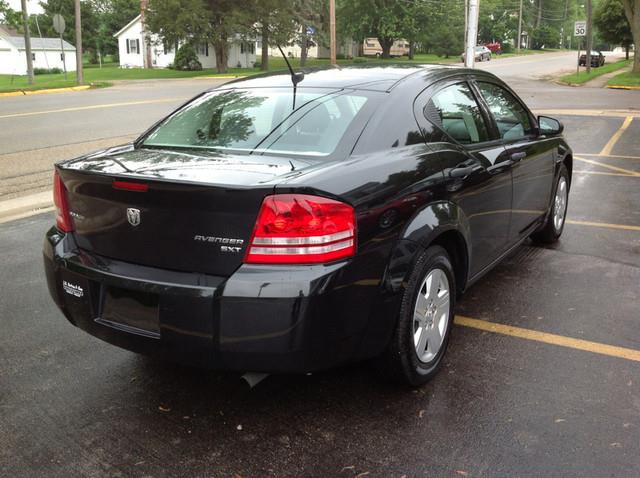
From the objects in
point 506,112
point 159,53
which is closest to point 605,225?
point 506,112

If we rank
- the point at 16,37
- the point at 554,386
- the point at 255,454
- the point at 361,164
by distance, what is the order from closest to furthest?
the point at 255,454
the point at 361,164
the point at 554,386
the point at 16,37

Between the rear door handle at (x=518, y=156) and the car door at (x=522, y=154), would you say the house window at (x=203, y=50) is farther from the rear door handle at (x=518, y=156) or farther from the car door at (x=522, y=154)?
the rear door handle at (x=518, y=156)

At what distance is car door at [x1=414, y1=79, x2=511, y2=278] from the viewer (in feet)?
11.7

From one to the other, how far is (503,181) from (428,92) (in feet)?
2.78

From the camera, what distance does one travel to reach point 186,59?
51.0 meters

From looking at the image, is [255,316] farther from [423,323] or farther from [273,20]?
[273,20]

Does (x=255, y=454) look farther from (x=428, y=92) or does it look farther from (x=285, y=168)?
(x=428, y=92)

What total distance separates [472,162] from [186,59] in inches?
1988

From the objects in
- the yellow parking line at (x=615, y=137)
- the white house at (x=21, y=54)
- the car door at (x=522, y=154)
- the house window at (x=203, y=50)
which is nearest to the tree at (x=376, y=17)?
the house window at (x=203, y=50)

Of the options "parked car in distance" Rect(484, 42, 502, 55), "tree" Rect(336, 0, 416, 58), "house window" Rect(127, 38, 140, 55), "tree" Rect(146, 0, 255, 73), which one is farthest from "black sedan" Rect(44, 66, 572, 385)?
"parked car in distance" Rect(484, 42, 502, 55)

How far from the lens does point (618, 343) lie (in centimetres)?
380

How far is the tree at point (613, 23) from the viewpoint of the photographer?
47.6 meters

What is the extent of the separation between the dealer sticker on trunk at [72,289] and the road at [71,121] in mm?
5118

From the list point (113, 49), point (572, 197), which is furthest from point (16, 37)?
point (572, 197)
